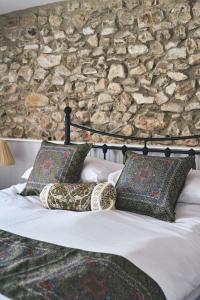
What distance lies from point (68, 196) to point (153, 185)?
1.79ft

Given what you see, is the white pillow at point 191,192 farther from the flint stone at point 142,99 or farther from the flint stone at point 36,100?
the flint stone at point 36,100

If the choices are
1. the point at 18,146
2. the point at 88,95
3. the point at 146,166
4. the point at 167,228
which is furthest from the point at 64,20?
the point at 167,228

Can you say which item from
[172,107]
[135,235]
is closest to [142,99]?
[172,107]

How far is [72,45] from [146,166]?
5.41 ft

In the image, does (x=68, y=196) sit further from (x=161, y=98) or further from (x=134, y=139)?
(x=161, y=98)

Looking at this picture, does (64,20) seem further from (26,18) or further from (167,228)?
(167,228)

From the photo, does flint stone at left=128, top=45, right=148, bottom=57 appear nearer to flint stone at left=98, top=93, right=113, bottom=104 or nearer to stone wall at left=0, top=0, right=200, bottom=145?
stone wall at left=0, top=0, right=200, bottom=145

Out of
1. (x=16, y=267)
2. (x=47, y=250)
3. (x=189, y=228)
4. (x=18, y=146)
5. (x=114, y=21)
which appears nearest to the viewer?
(x=16, y=267)

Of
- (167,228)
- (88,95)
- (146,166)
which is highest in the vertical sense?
(88,95)

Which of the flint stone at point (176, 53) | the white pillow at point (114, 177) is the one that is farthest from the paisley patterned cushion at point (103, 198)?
the flint stone at point (176, 53)

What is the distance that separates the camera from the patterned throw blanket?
1135 millimetres

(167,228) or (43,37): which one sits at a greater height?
(43,37)

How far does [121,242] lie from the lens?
155 cm

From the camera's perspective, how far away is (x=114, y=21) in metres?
3.04
